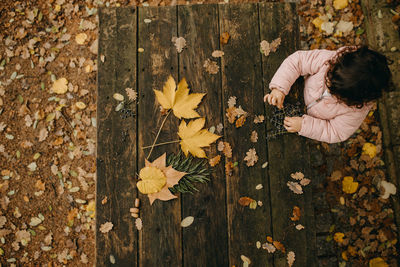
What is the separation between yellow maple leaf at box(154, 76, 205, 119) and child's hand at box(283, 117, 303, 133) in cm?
64

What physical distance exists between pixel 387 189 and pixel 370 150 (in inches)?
15.7

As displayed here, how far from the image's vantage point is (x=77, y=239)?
2.65 metres

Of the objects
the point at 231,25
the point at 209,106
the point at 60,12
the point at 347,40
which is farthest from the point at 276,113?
the point at 60,12

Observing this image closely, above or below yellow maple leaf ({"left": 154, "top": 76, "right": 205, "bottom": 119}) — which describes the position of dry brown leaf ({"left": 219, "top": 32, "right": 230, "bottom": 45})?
above

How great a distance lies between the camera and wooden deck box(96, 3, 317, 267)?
5.92 ft

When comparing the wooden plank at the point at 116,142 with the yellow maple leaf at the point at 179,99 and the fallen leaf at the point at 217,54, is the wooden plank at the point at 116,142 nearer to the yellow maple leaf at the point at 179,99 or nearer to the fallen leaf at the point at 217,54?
the yellow maple leaf at the point at 179,99

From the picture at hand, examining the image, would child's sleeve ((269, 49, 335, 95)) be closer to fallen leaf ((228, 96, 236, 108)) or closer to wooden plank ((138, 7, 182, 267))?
fallen leaf ((228, 96, 236, 108))

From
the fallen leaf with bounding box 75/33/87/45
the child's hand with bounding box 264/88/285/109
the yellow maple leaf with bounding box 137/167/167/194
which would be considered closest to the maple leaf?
the yellow maple leaf with bounding box 137/167/167/194

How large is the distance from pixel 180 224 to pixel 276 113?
3.41 ft

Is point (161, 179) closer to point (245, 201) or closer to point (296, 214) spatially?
point (245, 201)

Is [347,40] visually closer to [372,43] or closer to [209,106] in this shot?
[372,43]

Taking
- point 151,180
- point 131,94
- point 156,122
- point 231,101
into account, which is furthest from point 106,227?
point 231,101

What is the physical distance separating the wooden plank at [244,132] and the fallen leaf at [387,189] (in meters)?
1.49

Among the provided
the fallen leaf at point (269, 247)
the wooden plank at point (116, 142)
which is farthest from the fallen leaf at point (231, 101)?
the fallen leaf at point (269, 247)
